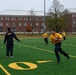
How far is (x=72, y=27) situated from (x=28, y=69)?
10742 centimetres

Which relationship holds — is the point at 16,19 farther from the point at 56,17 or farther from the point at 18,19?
the point at 56,17

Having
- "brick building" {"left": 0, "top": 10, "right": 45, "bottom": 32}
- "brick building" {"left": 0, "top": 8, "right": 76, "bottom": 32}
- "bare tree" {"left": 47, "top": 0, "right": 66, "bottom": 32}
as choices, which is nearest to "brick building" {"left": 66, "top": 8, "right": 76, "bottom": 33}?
"brick building" {"left": 0, "top": 8, "right": 76, "bottom": 32}

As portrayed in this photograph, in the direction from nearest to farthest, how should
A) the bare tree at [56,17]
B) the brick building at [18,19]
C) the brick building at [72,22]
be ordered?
the bare tree at [56,17] → the brick building at [72,22] → the brick building at [18,19]

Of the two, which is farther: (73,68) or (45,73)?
(73,68)

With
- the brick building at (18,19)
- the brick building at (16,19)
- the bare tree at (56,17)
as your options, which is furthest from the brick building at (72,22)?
the bare tree at (56,17)

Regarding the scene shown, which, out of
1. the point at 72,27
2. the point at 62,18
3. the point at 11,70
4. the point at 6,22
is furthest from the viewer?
the point at 6,22

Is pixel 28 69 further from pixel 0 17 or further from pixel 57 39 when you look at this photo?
pixel 0 17

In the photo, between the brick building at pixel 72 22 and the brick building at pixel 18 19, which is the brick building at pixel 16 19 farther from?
the brick building at pixel 72 22

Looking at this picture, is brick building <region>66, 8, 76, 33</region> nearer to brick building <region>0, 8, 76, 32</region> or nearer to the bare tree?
brick building <region>0, 8, 76, 32</region>

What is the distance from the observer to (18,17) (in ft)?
401

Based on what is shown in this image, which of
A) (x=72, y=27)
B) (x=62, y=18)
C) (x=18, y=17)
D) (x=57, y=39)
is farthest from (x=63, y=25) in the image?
(x=57, y=39)

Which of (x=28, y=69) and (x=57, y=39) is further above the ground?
(x=57, y=39)

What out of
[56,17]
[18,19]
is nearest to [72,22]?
[18,19]

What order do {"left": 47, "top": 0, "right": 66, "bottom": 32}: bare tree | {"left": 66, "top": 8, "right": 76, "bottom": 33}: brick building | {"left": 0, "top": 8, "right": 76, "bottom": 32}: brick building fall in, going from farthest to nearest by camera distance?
{"left": 0, "top": 8, "right": 76, "bottom": 32}: brick building < {"left": 66, "top": 8, "right": 76, "bottom": 33}: brick building < {"left": 47, "top": 0, "right": 66, "bottom": 32}: bare tree
